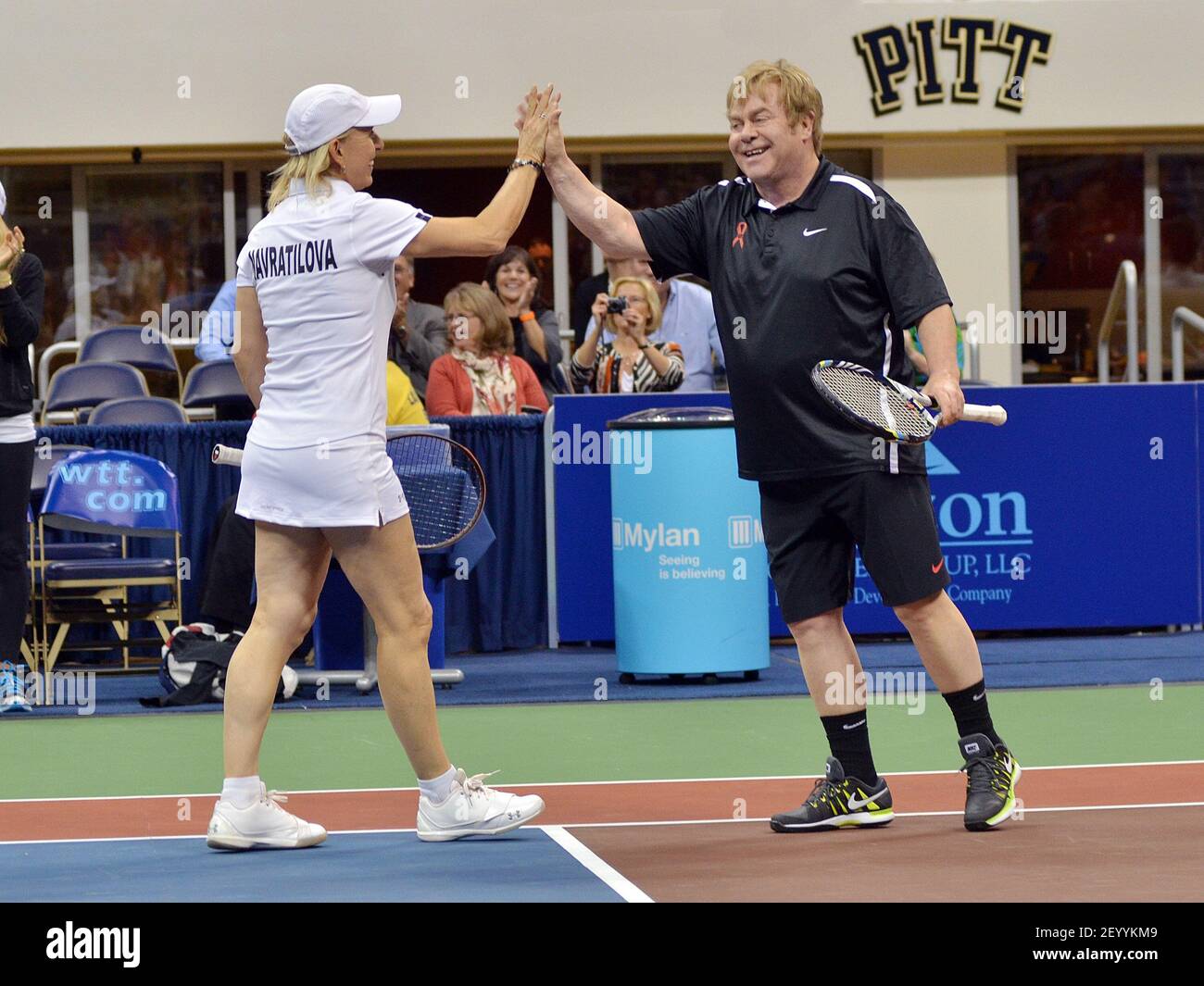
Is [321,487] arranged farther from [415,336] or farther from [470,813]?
[415,336]

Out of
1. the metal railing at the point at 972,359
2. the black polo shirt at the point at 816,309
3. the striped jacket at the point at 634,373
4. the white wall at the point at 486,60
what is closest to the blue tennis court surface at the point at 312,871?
the black polo shirt at the point at 816,309

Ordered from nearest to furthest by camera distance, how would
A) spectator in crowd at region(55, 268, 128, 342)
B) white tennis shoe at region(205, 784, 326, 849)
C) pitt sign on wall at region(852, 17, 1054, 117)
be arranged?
white tennis shoe at region(205, 784, 326, 849)
pitt sign on wall at region(852, 17, 1054, 117)
spectator in crowd at region(55, 268, 128, 342)

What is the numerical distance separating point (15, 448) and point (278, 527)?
151 inches

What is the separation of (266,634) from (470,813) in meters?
0.81

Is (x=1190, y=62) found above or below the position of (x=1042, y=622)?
above

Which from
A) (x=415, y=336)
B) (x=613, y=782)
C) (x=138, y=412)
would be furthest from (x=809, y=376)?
(x=138, y=412)

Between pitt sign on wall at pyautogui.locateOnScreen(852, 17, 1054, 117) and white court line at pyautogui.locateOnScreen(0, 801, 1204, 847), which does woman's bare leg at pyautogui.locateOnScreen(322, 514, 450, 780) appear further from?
pitt sign on wall at pyautogui.locateOnScreen(852, 17, 1054, 117)

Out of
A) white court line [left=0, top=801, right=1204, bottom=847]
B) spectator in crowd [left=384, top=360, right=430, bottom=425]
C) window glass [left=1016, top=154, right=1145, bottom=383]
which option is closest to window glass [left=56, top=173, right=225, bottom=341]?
spectator in crowd [left=384, top=360, right=430, bottom=425]

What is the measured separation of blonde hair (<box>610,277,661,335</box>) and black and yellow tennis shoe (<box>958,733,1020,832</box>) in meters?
5.77

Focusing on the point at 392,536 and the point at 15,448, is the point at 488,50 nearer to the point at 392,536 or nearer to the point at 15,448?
the point at 15,448

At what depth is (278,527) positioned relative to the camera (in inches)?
229

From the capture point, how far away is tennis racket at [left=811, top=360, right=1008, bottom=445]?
565 cm

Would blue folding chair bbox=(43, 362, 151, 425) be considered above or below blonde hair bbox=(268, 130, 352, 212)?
below

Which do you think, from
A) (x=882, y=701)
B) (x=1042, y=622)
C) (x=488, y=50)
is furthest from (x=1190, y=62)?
(x=882, y=701)
